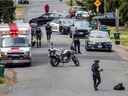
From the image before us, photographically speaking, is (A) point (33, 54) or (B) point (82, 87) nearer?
(B) point (82, 87)

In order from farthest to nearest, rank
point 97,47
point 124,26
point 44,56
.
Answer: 1. point 124,26
2. point 97,47
3. point 44,56

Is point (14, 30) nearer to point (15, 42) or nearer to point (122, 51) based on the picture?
point (15, 42)

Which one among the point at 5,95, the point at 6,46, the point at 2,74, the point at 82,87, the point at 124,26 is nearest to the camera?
the point at 5,95

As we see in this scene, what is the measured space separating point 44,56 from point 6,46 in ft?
21.0

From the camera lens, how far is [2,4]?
66.2m

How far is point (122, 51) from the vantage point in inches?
2050

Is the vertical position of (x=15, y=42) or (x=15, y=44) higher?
(x=15, y=42)

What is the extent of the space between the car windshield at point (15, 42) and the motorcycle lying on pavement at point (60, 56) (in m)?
2.09

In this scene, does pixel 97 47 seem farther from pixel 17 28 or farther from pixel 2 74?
pixel 2 74

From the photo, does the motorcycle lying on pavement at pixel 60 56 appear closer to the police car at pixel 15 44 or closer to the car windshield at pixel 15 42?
the police car at pixel 15 44

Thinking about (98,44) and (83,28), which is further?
(83,28)

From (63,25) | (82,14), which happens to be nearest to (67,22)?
(63,25)

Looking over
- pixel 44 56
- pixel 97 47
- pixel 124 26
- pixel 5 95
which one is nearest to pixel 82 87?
pixel 5 95

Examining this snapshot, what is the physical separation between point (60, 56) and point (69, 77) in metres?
4.83
